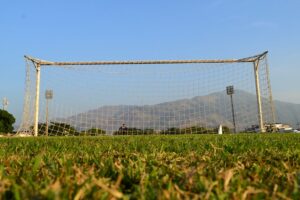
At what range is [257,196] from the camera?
37.9 inches

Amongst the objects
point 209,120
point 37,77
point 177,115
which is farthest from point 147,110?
point 37,77

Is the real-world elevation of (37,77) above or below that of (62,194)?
above

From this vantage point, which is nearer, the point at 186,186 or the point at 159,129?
the point at 186,186

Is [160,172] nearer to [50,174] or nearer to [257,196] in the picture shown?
[50,174]

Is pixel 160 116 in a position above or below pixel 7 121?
below

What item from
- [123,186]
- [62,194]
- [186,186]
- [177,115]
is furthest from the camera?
[177,115]

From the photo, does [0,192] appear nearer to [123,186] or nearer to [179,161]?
[123,186]

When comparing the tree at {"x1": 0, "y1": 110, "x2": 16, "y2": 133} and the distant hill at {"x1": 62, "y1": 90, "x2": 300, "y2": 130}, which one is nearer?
the distant hill at {"x1": 62, "y1": 90, "x2": 300, "y2": 130}

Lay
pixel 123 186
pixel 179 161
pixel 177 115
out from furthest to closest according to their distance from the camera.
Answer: pixel 177 115 → pixel 179 161 → pixel 123 186

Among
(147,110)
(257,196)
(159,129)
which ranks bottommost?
(257,196)

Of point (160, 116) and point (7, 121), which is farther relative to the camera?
point (7, 121)

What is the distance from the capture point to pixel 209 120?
29844mm

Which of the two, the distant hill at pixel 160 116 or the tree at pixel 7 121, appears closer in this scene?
the distant hill at pixel 160 116

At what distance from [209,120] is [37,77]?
47.9 ft
